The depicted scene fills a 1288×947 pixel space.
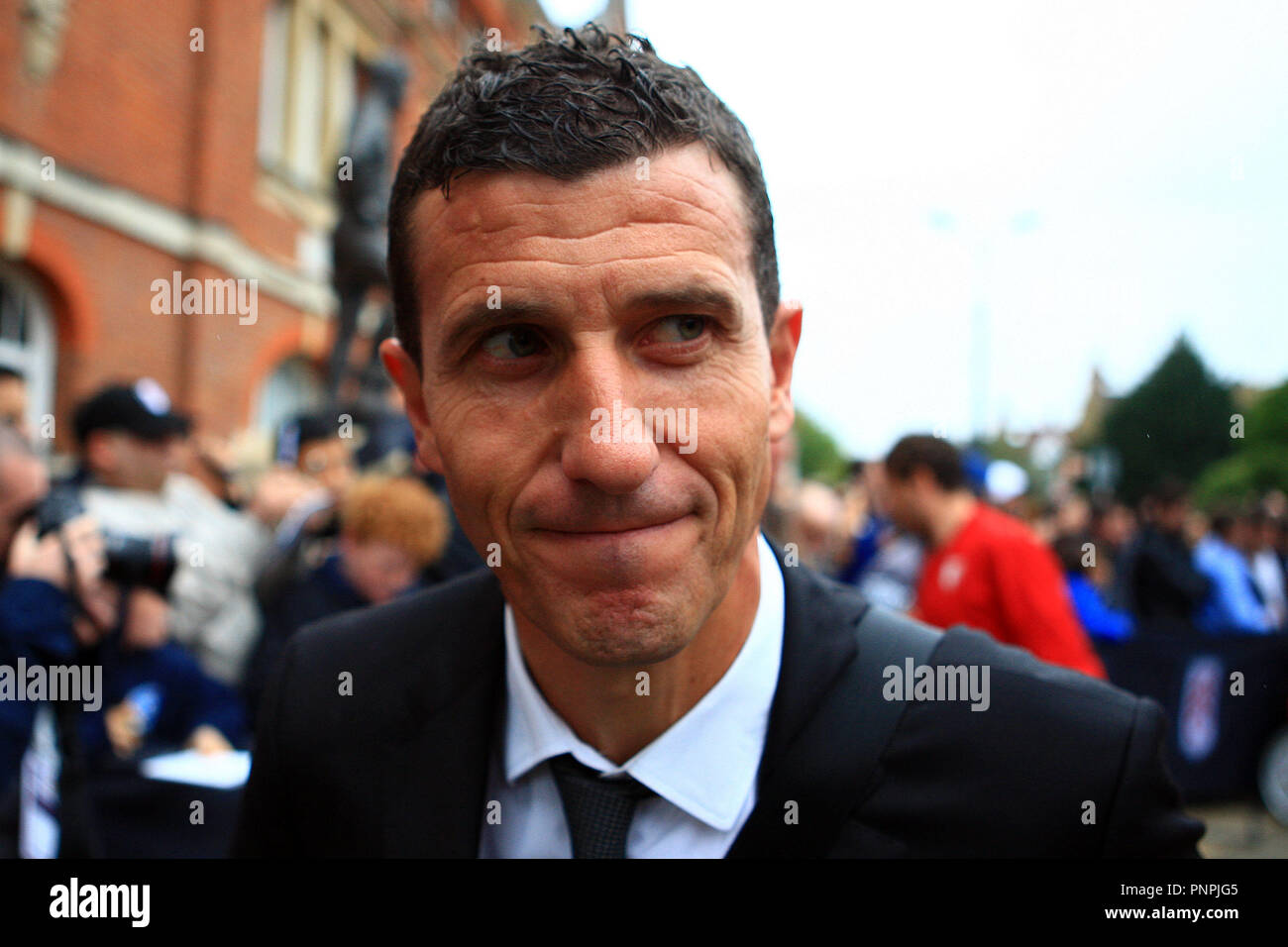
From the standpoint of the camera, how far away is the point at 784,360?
62.4 inches

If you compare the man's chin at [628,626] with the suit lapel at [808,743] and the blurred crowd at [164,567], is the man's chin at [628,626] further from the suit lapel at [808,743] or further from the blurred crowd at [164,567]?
the blurred crowd at [164,567]

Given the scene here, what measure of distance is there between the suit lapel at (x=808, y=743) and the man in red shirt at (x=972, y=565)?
2612 mm

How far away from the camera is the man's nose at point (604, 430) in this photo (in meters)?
1.19

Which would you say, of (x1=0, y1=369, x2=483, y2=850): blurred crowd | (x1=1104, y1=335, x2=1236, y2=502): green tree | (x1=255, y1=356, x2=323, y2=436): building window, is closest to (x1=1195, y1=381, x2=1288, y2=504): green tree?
(x1=1104, y1=335, x2=1236, y2=502): green tree

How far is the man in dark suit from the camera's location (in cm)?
125

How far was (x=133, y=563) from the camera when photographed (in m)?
2.57

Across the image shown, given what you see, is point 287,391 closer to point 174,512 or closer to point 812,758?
point 174,512

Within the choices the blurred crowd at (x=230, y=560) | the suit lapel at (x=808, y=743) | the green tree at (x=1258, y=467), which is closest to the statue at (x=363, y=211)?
the blurred crowd at (x=230, y=560)

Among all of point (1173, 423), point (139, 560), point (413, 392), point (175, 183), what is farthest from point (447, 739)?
point (175, 183)

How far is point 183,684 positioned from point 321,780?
1.69 m

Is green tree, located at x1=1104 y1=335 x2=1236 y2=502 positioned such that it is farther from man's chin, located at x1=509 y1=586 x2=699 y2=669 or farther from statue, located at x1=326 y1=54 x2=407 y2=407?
statue, located at x1=326 y1=54 x2=407 y2=407

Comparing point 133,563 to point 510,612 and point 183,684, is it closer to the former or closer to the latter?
point 183,684
